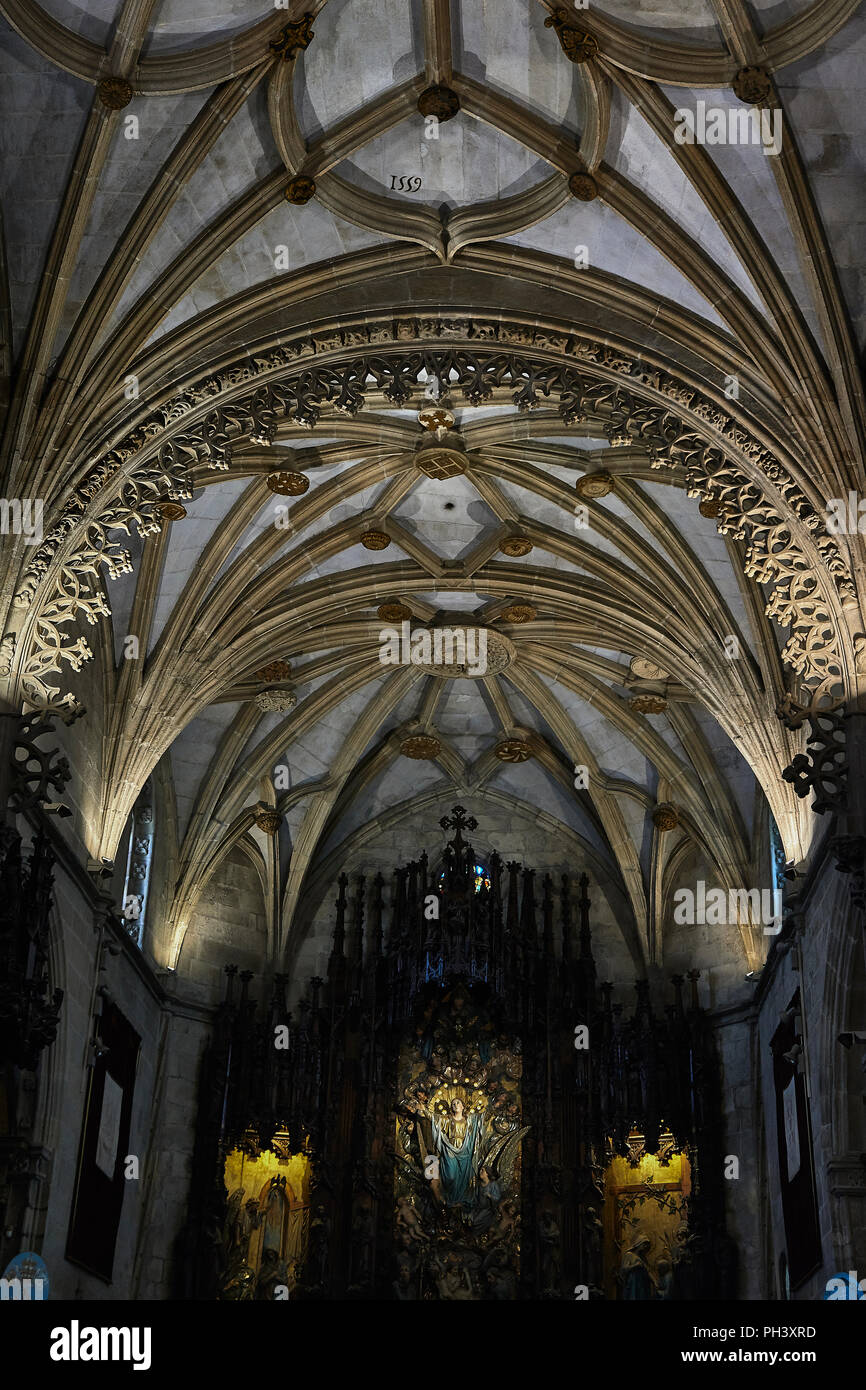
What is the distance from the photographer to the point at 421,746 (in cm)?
2372

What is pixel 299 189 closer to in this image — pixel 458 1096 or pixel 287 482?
pixel 287 482

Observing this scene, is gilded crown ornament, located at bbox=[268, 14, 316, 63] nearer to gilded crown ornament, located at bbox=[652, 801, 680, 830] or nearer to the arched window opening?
the arched window opening

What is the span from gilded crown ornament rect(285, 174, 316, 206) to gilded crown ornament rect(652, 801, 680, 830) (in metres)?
11.7

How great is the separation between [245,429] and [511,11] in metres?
4.66

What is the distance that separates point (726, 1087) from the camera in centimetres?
2128

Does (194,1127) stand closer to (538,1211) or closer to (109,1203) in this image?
(109,1203)

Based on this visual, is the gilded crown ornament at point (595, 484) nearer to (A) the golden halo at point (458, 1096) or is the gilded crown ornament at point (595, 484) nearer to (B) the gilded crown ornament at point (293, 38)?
(B) the gilded crown ornament at point (293, 38)

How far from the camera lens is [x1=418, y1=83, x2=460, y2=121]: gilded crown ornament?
1354cm

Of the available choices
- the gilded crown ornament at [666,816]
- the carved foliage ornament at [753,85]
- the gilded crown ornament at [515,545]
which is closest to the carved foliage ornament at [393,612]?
the gilded crown ornament at [515,545]

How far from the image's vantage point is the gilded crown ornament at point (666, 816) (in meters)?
22.5

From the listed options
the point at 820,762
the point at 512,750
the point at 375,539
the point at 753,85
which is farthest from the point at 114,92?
the point at 512,750

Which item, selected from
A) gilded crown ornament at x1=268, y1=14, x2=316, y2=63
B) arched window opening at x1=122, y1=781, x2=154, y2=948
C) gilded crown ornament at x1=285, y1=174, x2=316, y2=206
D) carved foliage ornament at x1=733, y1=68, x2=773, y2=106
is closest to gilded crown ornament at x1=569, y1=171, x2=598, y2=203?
carved foliage ornament at x1=733, y1=68, x2=773, y2=106
